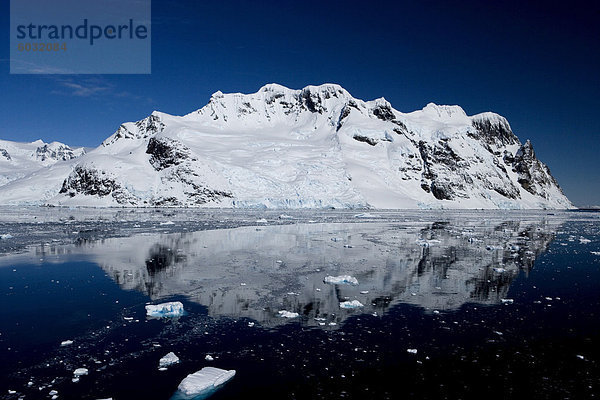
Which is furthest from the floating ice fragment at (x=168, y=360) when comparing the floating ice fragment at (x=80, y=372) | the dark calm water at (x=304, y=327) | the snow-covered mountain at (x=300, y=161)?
the snow-covered mountain at (x=300, y=161)

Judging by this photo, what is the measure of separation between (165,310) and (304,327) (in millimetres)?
3676

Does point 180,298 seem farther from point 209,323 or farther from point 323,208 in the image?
point 323,208

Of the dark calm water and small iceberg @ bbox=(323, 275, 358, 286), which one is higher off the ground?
small iceberg @ bbox=(323, 275, 358, 286)

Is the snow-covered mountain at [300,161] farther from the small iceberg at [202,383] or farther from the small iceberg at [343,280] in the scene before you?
the small iceberg at [202,383]

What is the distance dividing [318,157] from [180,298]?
317ft

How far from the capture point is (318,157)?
10675 centimetres

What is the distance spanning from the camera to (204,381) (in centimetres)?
637

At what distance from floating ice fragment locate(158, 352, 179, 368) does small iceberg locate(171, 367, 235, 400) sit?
734 mm

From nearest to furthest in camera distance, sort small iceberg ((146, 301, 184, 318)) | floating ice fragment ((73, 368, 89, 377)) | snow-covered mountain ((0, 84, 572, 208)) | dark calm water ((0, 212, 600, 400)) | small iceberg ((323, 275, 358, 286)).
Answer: dark calm water ((0, 212, 600, 400)) → floating ice fragment ((73, 368, 89, 377)) → small iceberg ((146, 301, 184, 318)) → small iceberg ((323, 275, 358, 286)) → snow-covered mountain ((0, 84, 572, 208))

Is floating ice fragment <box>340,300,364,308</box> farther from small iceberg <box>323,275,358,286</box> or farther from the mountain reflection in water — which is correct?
small iceberg <box>323,275,358,286</box>

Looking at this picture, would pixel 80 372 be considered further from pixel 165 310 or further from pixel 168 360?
pixel 165 310

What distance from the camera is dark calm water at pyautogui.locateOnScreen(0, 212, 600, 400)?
258 inches

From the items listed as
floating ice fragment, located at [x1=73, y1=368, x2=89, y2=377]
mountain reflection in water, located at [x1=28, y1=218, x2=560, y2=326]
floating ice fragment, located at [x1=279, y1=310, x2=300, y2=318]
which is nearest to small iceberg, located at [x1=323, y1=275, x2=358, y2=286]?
mountain reflection in water, located at [x1=28, y1=218, x2=560, y2=326]

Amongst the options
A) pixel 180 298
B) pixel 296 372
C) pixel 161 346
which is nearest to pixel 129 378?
pixel 161 346
